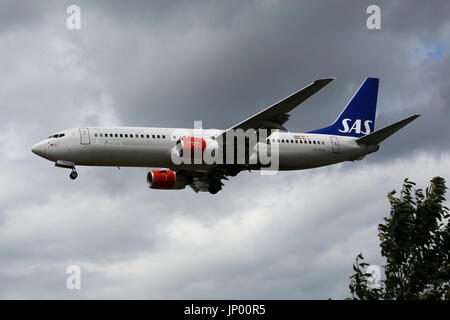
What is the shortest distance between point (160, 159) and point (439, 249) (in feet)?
84.0

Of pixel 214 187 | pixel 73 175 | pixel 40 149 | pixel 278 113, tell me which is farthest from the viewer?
pixel 214 187

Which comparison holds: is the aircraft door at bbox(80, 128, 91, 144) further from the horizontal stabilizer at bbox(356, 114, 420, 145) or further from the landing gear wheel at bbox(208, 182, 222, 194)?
the horizontal stabilizer at bbox(356, 114, 420, 145)

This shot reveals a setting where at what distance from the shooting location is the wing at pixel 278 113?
152 ft

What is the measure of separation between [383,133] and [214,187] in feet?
45.6

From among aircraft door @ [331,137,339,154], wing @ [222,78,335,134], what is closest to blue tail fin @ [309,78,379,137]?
aircraft door @ [331,137,339,154]

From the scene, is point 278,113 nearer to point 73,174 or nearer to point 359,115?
point 73,174

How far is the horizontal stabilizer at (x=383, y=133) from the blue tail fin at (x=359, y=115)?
361 cm

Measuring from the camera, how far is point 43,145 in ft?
177

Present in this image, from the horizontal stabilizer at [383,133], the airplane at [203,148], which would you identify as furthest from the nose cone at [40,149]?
the horizontal stabilizer at [383,133]

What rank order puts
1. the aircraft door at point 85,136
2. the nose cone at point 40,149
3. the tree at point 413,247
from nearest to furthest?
1. the tree at point 413,247
2. the aircraft door at point 85,136
3. the nose cone at point 40,149

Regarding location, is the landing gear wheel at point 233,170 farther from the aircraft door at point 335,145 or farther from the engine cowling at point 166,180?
the aircraft door at point 335,145

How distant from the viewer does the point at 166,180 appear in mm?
60406

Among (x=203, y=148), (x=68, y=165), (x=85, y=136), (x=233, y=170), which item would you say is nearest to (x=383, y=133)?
(x=233, y=170)

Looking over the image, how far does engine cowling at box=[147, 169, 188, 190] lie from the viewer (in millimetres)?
60312
